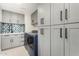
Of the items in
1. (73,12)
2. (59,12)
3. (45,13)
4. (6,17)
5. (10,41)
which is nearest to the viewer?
(73,12)

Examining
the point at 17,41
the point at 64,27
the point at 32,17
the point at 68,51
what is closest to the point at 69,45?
the point at 68,51

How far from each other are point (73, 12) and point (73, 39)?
0.64 feet

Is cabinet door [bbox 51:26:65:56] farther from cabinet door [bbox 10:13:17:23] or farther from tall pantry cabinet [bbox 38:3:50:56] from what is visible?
cabinet door [bbox 10:13:17:23]

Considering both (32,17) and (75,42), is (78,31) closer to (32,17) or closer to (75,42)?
(75,42)

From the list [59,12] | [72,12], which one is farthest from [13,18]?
[72,12]

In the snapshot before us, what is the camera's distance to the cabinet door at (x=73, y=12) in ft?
1.99

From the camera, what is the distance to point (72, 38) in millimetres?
658

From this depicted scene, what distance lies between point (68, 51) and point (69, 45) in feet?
0.18

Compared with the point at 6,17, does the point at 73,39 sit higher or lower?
lower

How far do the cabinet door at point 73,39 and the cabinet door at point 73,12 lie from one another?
4cm

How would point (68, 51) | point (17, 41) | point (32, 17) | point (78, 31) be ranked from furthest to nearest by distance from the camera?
1. point (17, 41)
2. point (32, 17)
3. point (68, 51)
4. point (78, 31)

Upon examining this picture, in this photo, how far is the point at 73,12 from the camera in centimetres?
64

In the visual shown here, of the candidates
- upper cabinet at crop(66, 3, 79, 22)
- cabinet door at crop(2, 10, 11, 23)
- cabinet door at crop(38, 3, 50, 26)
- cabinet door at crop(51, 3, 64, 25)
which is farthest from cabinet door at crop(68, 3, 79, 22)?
cabinet door at crop(2, 10, 11, 23)

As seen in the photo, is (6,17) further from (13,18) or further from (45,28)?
(45,28)
